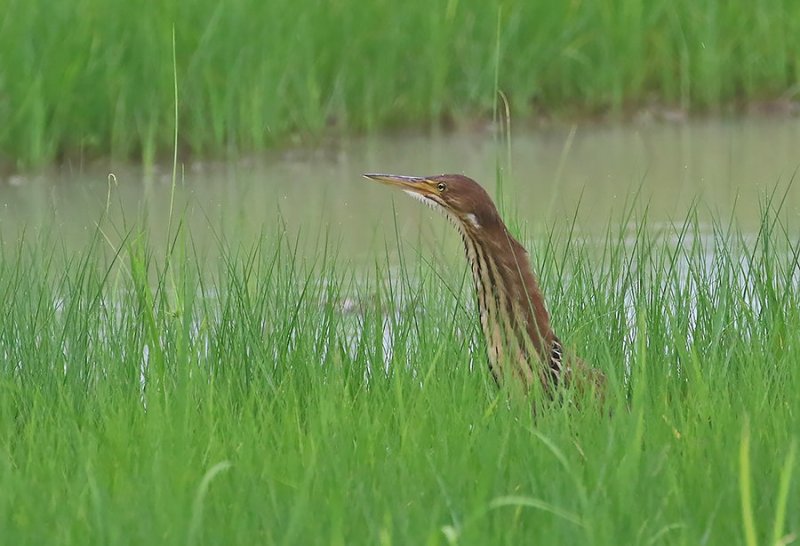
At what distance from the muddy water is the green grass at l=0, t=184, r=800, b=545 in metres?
3.05

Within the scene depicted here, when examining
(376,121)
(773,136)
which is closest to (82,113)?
(376,121)

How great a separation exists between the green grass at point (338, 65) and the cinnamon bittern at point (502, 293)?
15.8 ft

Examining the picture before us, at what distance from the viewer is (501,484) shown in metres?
3.34

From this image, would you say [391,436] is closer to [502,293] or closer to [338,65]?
[502,293]

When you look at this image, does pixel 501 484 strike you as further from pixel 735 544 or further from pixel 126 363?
pixel 126 363

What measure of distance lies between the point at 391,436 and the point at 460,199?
84cm

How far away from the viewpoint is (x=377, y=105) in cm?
1066

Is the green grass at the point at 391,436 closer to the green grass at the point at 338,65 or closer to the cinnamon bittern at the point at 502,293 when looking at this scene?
the cinnamon bittern at the point at 502,293

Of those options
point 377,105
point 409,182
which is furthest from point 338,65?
point 409,182

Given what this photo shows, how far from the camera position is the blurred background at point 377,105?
9.10 metres

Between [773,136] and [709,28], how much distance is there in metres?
0.87

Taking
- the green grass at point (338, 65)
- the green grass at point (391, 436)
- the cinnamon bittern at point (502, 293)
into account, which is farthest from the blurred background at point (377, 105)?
the cinnamon bittern at point (502, 293)

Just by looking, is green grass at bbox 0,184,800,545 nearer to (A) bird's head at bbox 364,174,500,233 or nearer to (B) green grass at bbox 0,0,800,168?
(A) bird's head at bbox 364,174,500,233

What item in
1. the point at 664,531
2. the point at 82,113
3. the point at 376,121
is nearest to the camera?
the point at 664,531
